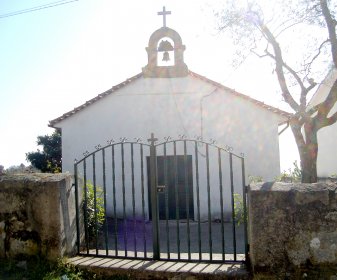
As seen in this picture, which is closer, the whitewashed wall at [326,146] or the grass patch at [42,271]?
the grass patch at [42,271]

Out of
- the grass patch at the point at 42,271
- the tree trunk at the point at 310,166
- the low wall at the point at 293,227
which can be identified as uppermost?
the tree trunk at the point at 310,166

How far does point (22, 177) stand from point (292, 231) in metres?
3.28

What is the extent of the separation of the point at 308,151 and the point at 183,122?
4228mm

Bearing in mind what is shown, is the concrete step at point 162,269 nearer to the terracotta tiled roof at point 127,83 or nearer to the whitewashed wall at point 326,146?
the terracotta tiled roof at point 127,83

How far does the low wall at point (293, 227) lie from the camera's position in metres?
3.83

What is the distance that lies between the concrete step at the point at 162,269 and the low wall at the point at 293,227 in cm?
32

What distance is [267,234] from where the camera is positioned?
394 cm

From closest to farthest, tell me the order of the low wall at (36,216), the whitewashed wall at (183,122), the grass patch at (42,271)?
the grass patch at (42,271) → the low wall at (36,216) → the whitewashed wall at (183,122)

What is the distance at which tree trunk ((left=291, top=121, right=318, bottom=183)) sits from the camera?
8.47 m

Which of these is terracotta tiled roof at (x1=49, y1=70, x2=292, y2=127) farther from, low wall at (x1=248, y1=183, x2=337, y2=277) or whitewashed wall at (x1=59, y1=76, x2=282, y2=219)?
low wall at (x1=248, y1=183, x2=337, y2=277)

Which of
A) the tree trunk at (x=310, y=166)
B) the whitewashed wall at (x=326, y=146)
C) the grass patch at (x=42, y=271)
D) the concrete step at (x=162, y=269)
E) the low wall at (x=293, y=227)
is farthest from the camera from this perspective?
the whitewashed wall at (x=326, y=146)

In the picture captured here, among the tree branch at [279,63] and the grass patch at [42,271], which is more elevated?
the tree branch at [279,63]

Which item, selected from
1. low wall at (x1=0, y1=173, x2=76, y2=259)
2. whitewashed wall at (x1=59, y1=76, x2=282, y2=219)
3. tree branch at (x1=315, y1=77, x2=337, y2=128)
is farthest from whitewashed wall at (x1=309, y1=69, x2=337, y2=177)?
low wall at (x1=0, y1=173, x2=76, y2=259)

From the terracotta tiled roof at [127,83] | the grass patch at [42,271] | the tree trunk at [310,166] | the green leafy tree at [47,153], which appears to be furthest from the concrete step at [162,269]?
the green leafy tree at [47,153]
